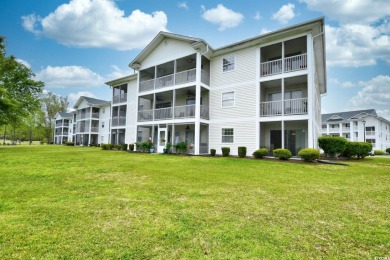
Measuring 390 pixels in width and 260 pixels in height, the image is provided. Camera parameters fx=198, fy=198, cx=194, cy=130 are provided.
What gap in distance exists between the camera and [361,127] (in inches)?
1774

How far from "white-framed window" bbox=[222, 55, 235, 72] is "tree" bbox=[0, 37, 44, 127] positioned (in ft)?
83.3

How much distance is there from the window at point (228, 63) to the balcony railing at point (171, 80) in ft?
6.41

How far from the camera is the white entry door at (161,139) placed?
820 inches

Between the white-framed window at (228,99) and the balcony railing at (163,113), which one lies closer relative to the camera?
the white-framed window at (228,99)

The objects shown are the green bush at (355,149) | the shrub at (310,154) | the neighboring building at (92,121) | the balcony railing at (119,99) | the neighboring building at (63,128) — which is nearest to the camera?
the shrub at (310,154)

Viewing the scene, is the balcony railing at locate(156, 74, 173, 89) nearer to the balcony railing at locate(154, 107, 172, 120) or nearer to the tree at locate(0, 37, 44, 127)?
the balcony railing at locate(154, 107, 172, 120)

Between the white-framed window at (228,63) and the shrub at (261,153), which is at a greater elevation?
the white-framed window at (228,63)

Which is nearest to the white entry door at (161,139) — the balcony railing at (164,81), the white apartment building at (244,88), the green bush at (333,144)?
the white apartment building at (244,88)

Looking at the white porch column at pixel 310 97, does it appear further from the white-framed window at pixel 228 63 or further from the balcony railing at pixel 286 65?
the white-framed window at pixel 228 63

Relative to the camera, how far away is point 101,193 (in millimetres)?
5512

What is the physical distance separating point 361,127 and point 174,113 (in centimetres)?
4705

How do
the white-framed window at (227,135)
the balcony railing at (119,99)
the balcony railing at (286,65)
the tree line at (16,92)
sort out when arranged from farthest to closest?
the balcony railing at (119,99) < the tree line at (16,92) < the white-framed window at (227,135) < the balcony railing at (286,65)

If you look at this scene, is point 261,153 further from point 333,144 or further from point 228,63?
point 228,63

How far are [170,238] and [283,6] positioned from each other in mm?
19547
